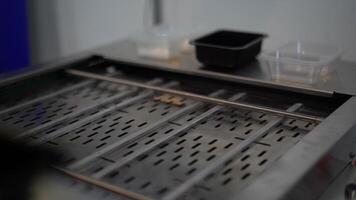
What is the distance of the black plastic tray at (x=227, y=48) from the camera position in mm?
1079

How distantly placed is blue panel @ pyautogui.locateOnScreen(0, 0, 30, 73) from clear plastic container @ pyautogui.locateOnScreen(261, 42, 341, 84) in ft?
4.06

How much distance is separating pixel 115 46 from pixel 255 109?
55 centimetres

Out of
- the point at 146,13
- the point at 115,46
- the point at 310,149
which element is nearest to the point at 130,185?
the point at 310,149

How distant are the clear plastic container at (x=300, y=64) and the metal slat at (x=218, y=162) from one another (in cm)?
11

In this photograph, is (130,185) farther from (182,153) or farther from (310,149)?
(310,149)

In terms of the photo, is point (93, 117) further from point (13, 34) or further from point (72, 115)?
point (13, 34)

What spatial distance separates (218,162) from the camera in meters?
0.75

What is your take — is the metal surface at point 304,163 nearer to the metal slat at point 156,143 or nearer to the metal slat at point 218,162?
the metal slat at point 218,162

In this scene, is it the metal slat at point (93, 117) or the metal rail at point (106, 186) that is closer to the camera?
the metal rail at point (106, 186)

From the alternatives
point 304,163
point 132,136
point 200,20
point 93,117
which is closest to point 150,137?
point 132,136

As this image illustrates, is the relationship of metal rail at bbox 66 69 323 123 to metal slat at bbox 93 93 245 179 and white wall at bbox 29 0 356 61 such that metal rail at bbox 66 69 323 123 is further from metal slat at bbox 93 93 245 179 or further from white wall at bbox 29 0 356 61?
white wall at bbox 29 0 356 61

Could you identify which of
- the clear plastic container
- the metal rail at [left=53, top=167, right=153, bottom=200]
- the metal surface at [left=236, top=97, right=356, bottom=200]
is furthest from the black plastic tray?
the metal rail at [left=53, top=167, right=153, bottom=200]

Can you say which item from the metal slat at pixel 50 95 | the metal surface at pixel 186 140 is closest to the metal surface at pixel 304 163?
the metal surface at pixel 186 140

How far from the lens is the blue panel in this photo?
191 centimetres
